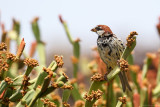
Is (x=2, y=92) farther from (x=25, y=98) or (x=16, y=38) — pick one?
(x=16, y=38)

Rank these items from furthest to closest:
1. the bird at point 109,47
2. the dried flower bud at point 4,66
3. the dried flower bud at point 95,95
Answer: the bird at point 109,47 < the dried flower bud at point 4,66 < the dried flower bud at point 95,95

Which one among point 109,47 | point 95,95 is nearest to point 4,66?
point 95,95

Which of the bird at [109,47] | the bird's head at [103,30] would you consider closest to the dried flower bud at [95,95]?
the bird at [109,47]

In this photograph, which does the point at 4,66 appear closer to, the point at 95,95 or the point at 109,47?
the point at 95,95

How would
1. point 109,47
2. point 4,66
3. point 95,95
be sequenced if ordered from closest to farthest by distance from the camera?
point 95,95 < point 4,66 < point 109,47

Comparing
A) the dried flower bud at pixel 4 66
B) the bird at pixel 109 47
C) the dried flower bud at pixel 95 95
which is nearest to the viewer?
the dried flower bud at pixel 95 95

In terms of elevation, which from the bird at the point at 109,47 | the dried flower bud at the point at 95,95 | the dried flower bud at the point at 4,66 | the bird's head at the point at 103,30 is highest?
the bird's head at the point at 103,30

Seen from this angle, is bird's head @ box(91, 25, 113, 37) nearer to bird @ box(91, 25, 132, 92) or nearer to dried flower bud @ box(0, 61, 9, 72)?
bird @ box(91, 25, 132, 92)

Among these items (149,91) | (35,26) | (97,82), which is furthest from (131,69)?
(97,82)

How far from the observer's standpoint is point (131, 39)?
238 cm

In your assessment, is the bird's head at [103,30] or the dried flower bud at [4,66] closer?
the dried flower bud at [4,66]

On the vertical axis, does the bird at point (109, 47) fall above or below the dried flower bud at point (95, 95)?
above

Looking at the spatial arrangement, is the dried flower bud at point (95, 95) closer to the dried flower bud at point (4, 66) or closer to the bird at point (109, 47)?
the dried flower bud at point (4, 66)

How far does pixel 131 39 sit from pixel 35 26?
2678mm
